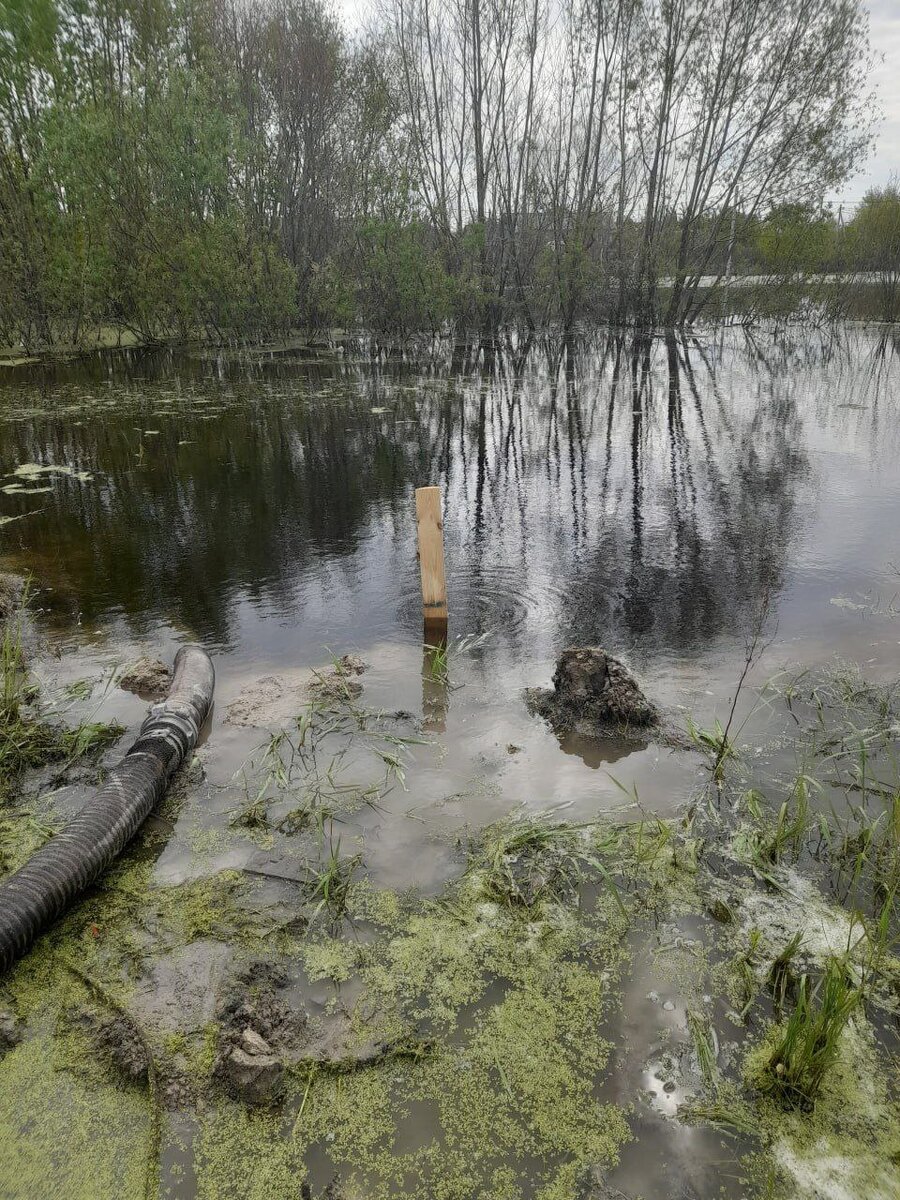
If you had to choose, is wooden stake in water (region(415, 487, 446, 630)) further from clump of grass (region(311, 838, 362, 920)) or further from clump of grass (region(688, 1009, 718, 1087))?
clump of grass (region(688, 1009, 718, 1087))

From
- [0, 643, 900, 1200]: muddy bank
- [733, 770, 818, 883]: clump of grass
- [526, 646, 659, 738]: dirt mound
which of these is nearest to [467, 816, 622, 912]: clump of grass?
[0, 643, 900, 1200]: muddy bank

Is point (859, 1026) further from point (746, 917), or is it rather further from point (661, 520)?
point (661, 520)

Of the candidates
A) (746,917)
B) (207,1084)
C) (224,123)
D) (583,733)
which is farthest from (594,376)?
(207,1084)

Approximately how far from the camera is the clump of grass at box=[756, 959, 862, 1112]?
2.09m

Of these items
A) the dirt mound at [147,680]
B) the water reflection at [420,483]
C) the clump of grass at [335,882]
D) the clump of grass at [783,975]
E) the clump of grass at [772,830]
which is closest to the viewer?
the clump of grass at [783,975]

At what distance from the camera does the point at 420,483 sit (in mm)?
8680

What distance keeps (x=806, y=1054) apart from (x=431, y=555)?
3576mm

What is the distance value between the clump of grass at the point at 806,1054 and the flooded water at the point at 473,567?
24 cm

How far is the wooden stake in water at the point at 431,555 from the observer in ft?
15.7

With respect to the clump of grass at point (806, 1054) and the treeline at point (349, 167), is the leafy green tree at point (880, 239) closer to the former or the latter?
the treeline at point (349, 167)

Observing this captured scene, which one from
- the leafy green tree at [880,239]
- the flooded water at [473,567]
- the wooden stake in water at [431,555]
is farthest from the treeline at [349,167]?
the wooden stake in water at [431,555]

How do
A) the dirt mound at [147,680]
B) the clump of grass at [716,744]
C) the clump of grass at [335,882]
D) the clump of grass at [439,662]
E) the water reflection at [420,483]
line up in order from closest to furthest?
1. the clump of grass at [335,882]
2. the clump of grass at [716,744]
3. the dirt mound at [147,680]
4. the clump of grass at [439,662]
5. the water reflection at [420,483]

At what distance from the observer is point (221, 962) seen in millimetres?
2594

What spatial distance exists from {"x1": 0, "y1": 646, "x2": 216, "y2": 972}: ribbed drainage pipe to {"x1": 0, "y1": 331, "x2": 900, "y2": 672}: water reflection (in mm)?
1470
